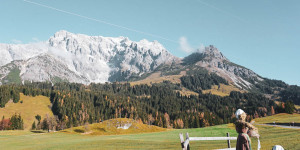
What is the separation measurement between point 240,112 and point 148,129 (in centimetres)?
11156

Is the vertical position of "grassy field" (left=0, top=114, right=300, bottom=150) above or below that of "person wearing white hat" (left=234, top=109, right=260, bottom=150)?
below

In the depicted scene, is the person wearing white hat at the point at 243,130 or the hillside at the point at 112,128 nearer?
the person wearing white hat at the point at 243,130

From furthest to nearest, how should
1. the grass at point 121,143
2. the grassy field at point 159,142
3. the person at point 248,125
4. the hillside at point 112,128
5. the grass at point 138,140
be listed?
the hillside at point 112,128, the grass at point 121,143, the grass at point 138,140, the grassy field at point 159,142, the person at point 248,125

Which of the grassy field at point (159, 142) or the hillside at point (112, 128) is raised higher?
the grassy field at point (159, 142)

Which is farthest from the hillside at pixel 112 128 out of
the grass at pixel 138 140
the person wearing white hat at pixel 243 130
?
the person wearing white hat at pixel 243 130

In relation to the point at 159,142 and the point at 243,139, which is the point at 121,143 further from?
the point at 243,139

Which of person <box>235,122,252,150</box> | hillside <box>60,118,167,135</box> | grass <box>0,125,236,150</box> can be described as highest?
person <box>235,122,252,150</box>

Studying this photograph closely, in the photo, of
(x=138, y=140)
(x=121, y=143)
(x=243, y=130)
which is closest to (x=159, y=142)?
(x=138, y=140)

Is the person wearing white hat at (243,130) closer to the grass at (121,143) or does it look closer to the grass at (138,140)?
the grass at (138,140)

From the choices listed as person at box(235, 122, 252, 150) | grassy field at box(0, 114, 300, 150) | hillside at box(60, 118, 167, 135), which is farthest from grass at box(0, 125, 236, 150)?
hillside at box(60, 118, 167, 135)

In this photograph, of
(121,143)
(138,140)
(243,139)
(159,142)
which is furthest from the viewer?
(138,140)

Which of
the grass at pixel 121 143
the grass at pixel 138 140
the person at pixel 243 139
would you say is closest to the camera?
the person at pixel 243 139

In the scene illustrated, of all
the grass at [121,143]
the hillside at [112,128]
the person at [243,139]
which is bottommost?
the hillside at [112,128]

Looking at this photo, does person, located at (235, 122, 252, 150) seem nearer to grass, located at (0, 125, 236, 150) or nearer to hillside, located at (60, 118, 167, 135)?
grass, located at (0, 125, 236, 150)
